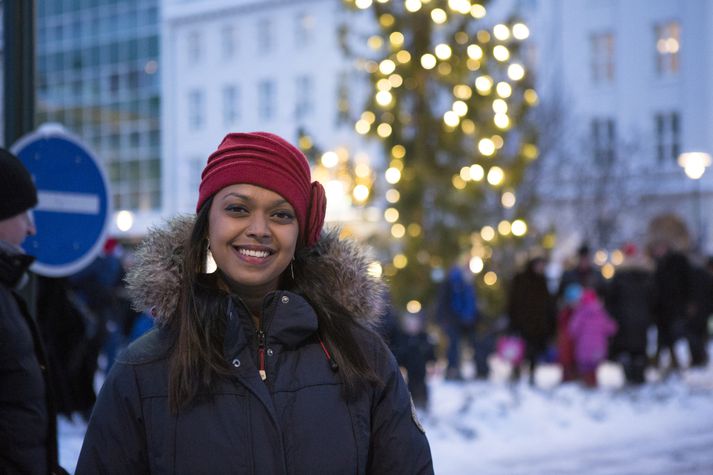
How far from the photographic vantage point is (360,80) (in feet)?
50.8

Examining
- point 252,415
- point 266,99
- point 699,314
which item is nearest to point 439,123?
point 699,314

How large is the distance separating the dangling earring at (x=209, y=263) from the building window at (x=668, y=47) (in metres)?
45.5

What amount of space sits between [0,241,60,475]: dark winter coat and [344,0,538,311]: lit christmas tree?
383 inches

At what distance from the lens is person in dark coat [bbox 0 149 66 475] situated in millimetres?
3752

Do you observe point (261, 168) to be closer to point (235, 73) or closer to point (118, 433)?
point (118, 433)

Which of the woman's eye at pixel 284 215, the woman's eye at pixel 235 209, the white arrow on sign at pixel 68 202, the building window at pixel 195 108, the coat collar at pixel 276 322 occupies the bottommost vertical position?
the coat collar at pixel 276 322

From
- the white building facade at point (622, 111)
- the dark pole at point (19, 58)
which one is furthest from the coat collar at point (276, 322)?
the white building facade at point (622, 111)

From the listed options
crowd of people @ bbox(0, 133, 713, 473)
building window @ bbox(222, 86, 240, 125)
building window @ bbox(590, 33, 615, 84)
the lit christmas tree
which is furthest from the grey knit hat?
building window @ bbox(222, 86, 240, 125)

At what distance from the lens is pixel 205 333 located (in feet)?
9.41

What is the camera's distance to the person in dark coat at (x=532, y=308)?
16.4m

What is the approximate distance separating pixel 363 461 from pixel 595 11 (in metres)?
47.7

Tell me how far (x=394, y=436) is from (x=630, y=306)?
1442cm

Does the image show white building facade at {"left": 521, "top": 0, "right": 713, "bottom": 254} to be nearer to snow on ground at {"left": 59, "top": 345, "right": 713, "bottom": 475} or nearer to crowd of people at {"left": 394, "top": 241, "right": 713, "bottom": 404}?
crowd of people at {"left": 394, "top": 241, "right": 713, "bottom": 404}

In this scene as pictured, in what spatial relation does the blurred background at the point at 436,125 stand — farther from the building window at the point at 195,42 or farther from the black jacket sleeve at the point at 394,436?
the black jacket sleeve at the point at 394,436
